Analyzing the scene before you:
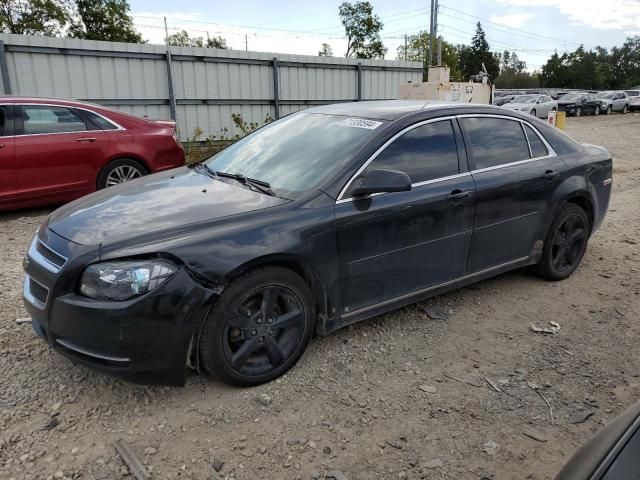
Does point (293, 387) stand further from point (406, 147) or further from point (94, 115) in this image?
point (94, 115)

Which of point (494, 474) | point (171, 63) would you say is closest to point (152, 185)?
point (494, 474)

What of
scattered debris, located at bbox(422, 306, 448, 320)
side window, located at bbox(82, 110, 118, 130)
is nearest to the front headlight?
scattered debris, located at bbox(422, 306, 448, 320)

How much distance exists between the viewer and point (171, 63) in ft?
40.0

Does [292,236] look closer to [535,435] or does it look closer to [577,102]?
[535,435]

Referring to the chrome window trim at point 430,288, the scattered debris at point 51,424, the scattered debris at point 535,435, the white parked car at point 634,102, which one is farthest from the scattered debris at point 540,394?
the white parked car at point 634,102

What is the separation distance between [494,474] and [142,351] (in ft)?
6.05

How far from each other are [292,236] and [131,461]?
1415mm

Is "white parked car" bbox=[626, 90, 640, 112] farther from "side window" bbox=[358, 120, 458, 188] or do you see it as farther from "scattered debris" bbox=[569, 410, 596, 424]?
"scattered debris" bbox=[569, 410, 596, 424]

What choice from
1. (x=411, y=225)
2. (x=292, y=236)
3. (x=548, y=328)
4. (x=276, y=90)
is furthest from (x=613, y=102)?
(x=292, y=236)

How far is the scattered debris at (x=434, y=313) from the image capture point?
4032 mm

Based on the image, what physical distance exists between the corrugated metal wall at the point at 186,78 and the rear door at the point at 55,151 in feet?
15.6

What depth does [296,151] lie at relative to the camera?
3.67m

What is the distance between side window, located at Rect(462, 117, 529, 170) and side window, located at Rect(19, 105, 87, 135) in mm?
5244

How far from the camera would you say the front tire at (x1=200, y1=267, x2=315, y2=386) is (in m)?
2.84
